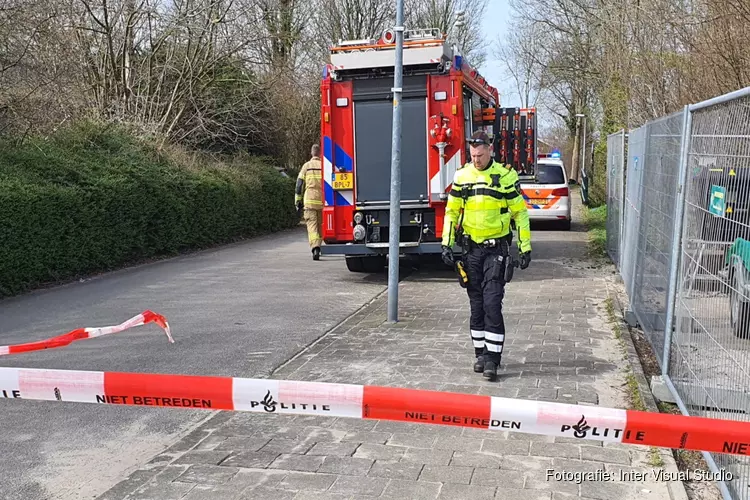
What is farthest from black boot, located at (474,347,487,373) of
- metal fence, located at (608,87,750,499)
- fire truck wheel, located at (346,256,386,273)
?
fire truck wheel, located at (346,256,386,273)

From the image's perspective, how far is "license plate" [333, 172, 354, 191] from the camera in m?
10.6

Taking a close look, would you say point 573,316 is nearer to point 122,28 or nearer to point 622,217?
point 622,217

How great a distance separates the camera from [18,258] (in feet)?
31.2

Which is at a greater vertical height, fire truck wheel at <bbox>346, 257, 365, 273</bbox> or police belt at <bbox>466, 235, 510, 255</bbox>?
police belt at <bbox>466, 235, 510, 255</bbox>

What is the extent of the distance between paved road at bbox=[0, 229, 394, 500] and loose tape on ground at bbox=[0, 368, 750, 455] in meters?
1.02

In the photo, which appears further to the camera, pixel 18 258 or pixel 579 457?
pixel 18 258

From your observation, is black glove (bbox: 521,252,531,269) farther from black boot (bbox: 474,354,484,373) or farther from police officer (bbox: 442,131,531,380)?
black boot (bbox: 474,354,484,373)

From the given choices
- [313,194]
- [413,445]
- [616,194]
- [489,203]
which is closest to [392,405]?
[413,445]

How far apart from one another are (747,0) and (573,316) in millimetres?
5034

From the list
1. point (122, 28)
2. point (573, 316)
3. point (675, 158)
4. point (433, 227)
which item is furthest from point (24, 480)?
point (122, 28)

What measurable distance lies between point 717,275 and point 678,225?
42.7 inches

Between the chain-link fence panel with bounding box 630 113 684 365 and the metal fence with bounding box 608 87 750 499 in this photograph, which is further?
the chain-link fence panel with bounding box 630 113 684 365

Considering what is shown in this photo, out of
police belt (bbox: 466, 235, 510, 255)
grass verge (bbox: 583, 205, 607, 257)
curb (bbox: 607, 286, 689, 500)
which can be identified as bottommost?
grass verge (bbox: 583, 205, 607, 257)

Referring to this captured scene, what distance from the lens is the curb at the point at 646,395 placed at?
3.82 m
